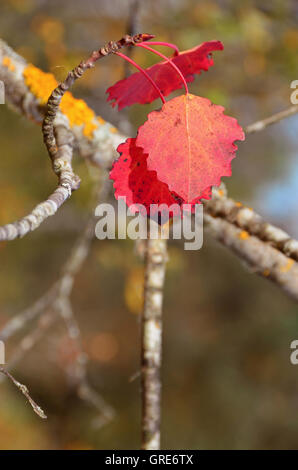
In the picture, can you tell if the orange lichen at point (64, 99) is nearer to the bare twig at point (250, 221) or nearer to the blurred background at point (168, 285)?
the bare twig at point (250, 221)

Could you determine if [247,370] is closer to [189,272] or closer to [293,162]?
[189,272]

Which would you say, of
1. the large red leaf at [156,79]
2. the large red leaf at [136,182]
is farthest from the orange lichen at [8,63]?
the large red leaf at [136,182]

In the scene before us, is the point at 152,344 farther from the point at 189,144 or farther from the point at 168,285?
the point at 168,285

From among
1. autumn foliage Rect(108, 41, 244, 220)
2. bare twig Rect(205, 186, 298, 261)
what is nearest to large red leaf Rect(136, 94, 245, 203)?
autumn foliage Rect(108, 41, 244, 220)

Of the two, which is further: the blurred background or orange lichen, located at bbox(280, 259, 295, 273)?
the blurred background

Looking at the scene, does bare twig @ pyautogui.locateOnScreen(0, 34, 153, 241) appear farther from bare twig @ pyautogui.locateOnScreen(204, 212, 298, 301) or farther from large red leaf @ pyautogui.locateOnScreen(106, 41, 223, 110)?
bare twig @ pyautogui.locateOnScreen(204, 212, 298, 301)
